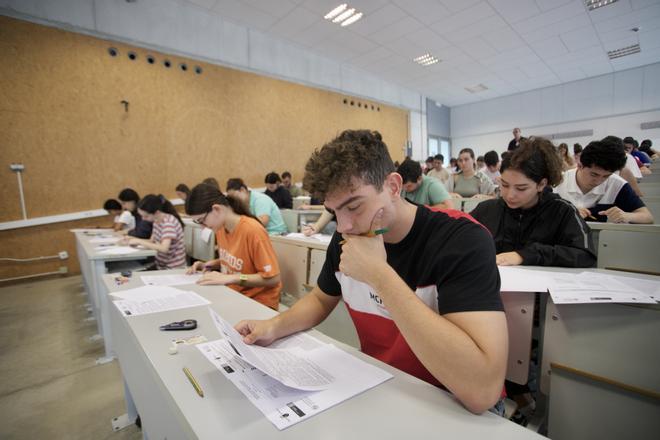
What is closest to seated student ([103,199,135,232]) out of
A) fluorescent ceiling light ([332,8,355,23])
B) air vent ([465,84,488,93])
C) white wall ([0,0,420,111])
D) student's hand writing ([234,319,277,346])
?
white wall ([0,0,420,111])

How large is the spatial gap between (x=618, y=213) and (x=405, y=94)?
838 cm

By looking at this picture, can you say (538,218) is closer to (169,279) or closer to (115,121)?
(169,279)

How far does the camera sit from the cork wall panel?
13.1ft

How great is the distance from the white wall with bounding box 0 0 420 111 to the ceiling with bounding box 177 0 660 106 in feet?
0.81

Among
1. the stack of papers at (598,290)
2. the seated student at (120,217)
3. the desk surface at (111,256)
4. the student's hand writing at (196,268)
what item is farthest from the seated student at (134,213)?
the stack of papers at (598,290)

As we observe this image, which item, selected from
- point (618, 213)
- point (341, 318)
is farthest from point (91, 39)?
point (618, 213)

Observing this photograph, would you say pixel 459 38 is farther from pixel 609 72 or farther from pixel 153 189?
pixel 153 189

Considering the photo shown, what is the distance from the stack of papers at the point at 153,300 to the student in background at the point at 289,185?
4.93 meters

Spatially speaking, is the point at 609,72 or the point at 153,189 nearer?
the point at 153,189

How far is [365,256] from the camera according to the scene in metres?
0.75

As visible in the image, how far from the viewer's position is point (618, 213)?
2.07 m

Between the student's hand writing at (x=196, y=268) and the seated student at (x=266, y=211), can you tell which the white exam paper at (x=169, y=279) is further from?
the seated student at (x=266, y=211)

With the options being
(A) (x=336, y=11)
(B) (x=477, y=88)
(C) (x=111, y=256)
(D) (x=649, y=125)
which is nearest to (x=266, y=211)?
(C) (x=111, y=256)

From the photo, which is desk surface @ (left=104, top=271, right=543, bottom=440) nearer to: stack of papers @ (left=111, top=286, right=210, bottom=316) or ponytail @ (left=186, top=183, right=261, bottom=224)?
stack of papers @ (left=111, top=286, right=210, bottom=316)
